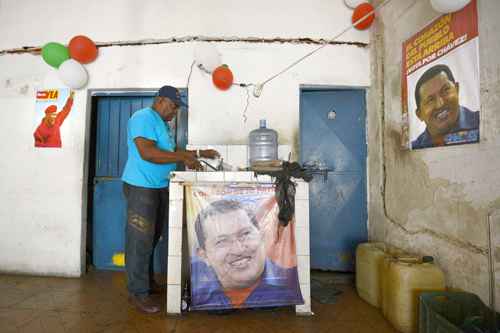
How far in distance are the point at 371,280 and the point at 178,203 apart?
1.67m

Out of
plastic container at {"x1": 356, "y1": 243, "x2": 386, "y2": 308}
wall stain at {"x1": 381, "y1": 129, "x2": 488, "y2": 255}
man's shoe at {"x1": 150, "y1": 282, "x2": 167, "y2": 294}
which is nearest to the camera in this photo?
wall stain at {"x1": 381, "y1": 129, "x2": 488, "y2": 255}

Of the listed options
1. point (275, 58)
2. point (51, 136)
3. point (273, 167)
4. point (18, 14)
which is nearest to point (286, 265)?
point (273, 167)

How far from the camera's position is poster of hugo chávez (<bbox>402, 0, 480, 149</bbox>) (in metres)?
1.61

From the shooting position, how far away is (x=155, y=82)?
2840 millimetres

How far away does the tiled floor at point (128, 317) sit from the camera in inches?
71.3

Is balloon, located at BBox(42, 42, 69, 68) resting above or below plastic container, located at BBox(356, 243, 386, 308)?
above

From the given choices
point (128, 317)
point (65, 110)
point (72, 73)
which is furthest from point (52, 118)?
point (128, 317)

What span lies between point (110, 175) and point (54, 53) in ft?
4.46

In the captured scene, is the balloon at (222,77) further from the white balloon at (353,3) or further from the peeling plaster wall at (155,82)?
the white balloon at (353,3)

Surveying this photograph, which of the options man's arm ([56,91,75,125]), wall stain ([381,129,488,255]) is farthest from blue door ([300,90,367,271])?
man's arm ([56,91,75,125])

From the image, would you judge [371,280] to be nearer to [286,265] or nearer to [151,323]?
[286,265]

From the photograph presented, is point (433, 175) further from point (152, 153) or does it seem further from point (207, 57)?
point (207, 57)

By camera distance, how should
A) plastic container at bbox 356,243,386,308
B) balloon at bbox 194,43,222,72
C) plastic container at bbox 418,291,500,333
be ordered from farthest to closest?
1. balloon at bbox 194,43,222,72
2. plastic container at bbox 356,243,386,308
3. plastic container at bbox 418,291,500,333

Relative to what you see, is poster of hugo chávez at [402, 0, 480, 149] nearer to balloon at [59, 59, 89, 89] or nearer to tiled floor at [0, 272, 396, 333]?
tiled floor at [0, 272, 396, 333]
